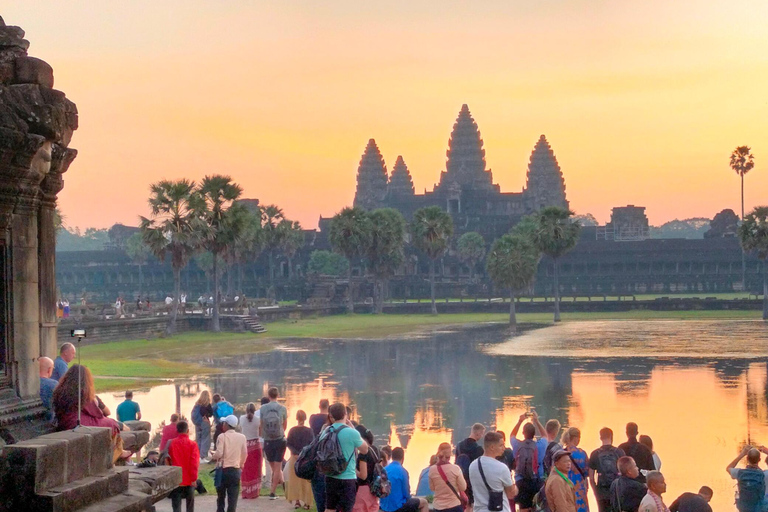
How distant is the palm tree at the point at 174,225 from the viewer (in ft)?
172

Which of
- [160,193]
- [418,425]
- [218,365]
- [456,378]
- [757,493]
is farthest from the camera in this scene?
[160,193]

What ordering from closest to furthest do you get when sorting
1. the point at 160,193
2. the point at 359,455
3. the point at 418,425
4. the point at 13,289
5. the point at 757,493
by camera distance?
the point at 13,289 → the point at 359,455 → the point at 757,493 → the point at 418,425 → the point at 160,193

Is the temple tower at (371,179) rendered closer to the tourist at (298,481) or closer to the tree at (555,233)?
the tree at (555,233)

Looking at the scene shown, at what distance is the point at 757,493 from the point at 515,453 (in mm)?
2769

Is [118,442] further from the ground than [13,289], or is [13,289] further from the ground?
[13,289]

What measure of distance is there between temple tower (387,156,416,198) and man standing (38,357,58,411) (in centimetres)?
14677

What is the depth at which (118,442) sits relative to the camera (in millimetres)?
10344

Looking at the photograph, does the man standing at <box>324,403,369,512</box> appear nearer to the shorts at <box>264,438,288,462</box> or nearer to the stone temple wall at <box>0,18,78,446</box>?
the stone temple wall at <box>0,18,78,446</box>

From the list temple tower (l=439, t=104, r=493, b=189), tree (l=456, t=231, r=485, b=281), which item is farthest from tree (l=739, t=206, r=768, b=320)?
temple tower (l=439, t=104, r=493, b=189)

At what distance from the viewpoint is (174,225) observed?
52844mm

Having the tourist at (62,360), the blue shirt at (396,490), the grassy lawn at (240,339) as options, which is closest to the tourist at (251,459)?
the tourist at (62,360)

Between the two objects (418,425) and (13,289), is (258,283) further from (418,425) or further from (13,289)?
(13,289)

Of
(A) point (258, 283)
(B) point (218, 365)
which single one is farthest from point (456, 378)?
(A) point (258, 283)

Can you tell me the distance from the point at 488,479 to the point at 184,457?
3.72 meters
